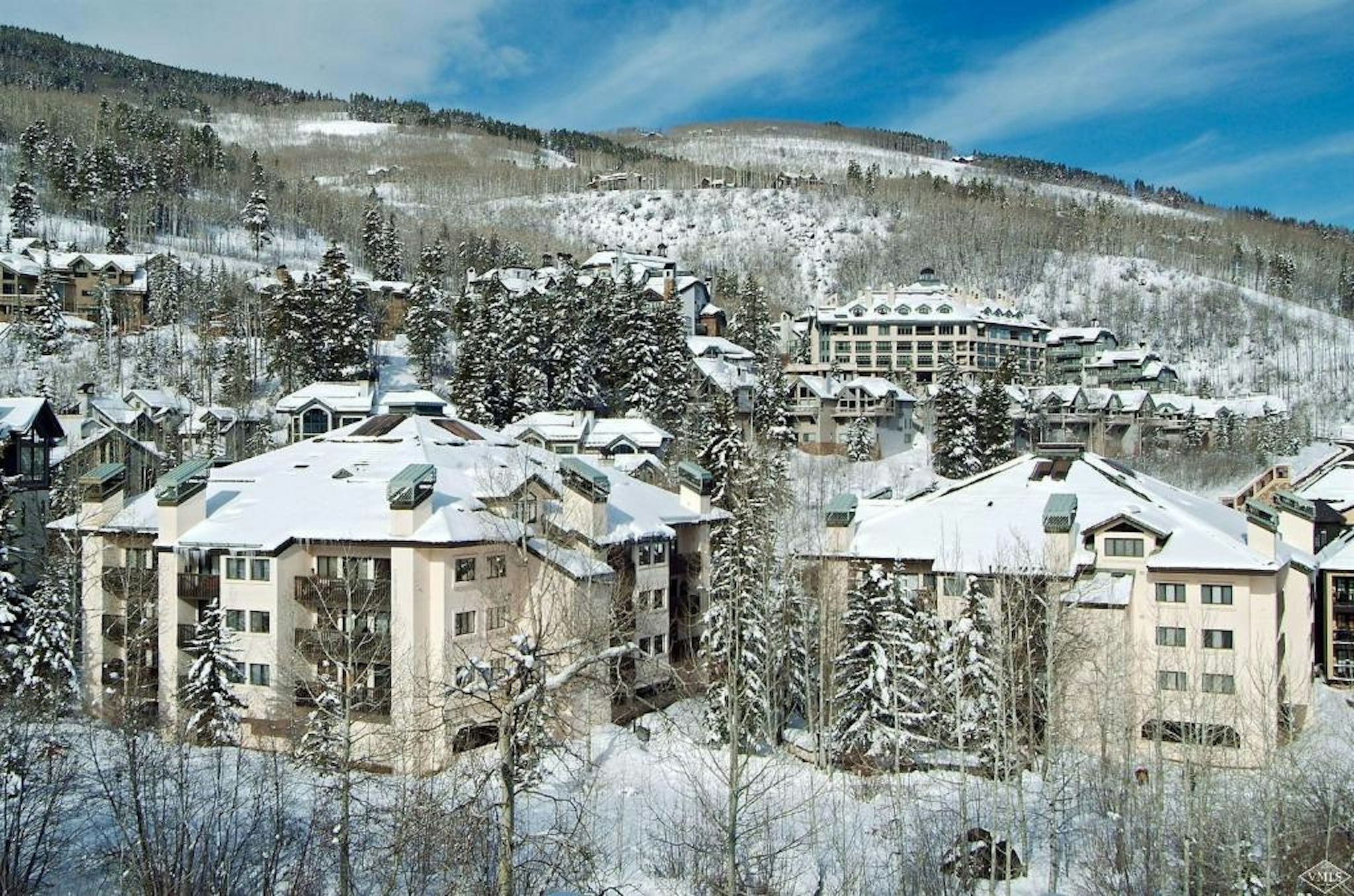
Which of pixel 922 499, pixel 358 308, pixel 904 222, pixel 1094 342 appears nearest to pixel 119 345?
pixel 358 308

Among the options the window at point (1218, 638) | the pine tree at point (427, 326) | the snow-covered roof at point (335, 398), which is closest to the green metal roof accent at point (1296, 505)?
the window at point (1218, 638)

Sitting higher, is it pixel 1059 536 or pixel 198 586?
pixel 1059 536

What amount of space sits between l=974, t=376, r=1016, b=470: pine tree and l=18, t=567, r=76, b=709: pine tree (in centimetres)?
4621

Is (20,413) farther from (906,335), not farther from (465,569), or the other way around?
(906,335)

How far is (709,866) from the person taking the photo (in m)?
24.9

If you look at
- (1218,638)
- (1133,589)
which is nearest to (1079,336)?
(1133,589)

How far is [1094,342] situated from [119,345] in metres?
81.8

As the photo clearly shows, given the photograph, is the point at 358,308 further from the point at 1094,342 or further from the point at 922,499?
the point at 1094,342

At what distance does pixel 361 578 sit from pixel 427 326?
4647 cm

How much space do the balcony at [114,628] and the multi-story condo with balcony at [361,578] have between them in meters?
0.06

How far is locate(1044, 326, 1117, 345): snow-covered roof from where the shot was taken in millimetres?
110375

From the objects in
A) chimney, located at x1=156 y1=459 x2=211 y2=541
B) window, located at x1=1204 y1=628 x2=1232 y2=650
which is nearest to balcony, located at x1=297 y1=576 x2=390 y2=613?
chimney, located at x1=156 y1=459 x2=211 y2=541

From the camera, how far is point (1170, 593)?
34.4 meters

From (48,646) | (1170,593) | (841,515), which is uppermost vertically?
(841,515)
